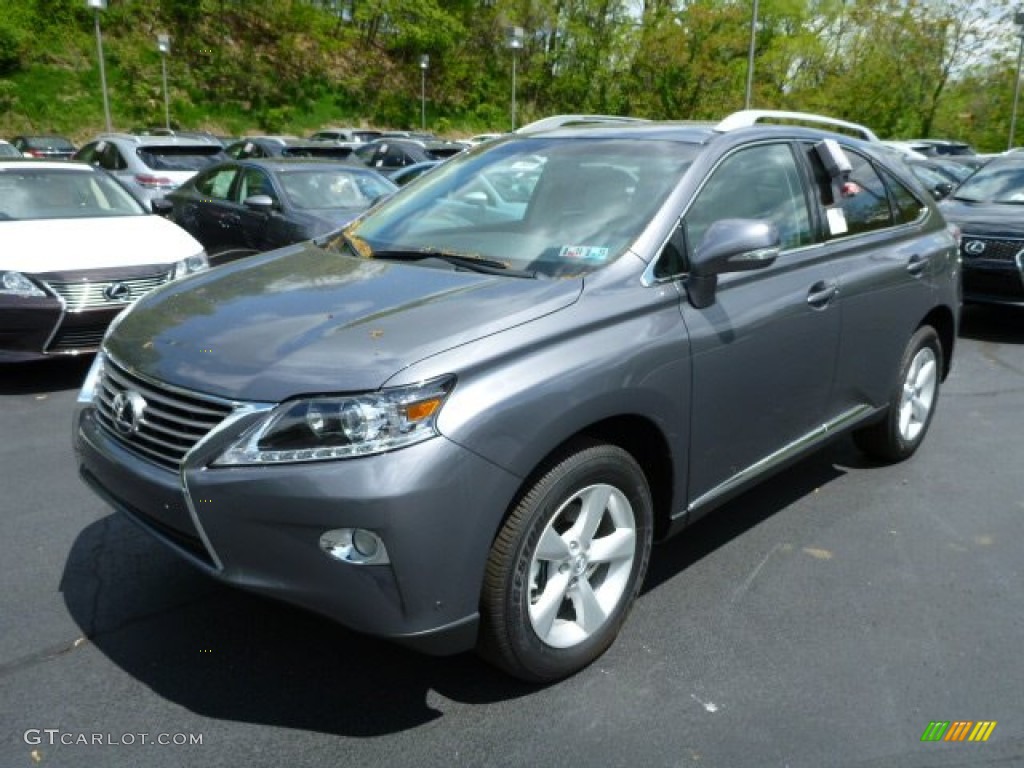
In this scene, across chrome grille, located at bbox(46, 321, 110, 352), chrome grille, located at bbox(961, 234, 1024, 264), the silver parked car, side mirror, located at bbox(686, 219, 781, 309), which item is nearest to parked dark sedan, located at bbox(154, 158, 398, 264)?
the silver parked car

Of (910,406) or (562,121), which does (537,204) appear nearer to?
(562,121)

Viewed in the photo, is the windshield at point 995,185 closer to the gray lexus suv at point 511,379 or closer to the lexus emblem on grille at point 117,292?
the gray lexus suv at point 511,379

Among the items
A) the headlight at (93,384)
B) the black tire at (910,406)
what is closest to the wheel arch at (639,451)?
the headlight at (93,384)

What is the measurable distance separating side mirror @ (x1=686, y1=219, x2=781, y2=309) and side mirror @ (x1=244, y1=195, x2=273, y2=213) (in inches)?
258

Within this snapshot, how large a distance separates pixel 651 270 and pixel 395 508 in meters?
1.27

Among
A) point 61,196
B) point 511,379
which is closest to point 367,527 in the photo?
point 511,379

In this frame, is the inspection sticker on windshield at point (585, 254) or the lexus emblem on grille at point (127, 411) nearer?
the lexus emblem on grille at point (127, 411)

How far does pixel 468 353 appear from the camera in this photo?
99.0 inches

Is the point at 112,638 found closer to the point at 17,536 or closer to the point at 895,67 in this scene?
the point at 17,536

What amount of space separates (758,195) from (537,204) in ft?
2.93

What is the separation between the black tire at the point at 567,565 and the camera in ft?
8.52

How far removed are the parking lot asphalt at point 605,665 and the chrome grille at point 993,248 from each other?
4566mm

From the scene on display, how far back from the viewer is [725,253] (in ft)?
9.95

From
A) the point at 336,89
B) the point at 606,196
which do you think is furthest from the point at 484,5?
the point at 606,196
